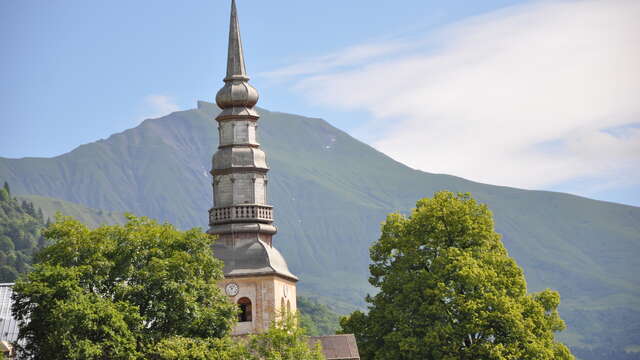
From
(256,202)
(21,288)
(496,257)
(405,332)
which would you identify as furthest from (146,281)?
(496,257)

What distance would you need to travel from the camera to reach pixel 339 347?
7662cm

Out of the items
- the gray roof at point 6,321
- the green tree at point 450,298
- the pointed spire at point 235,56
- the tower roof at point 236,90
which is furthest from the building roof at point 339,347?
the gray roof at point 6,321

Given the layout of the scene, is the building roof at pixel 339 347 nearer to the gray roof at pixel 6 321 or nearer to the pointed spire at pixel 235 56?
the pointed spire at pixel 235 56

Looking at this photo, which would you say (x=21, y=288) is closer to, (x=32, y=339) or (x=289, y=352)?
(x=32, y=339)

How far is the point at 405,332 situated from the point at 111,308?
21.2 meters

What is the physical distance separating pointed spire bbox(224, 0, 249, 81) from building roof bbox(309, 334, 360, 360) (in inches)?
712

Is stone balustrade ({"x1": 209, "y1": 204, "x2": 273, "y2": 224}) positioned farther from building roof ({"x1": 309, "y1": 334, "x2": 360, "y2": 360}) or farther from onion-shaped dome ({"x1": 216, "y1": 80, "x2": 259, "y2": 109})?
building roof ({"x1": 309, "y1": 334, "x2": 360, "y2": 360})

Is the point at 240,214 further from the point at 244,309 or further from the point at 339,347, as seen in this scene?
the point at 339,347

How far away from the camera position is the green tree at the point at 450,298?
7844cm

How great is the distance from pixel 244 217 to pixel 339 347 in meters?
10.1

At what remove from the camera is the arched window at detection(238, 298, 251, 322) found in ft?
256

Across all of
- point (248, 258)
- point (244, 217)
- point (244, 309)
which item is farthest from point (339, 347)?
point (244, 217)

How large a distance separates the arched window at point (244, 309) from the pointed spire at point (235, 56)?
1468cm

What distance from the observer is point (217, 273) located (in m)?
72.1
